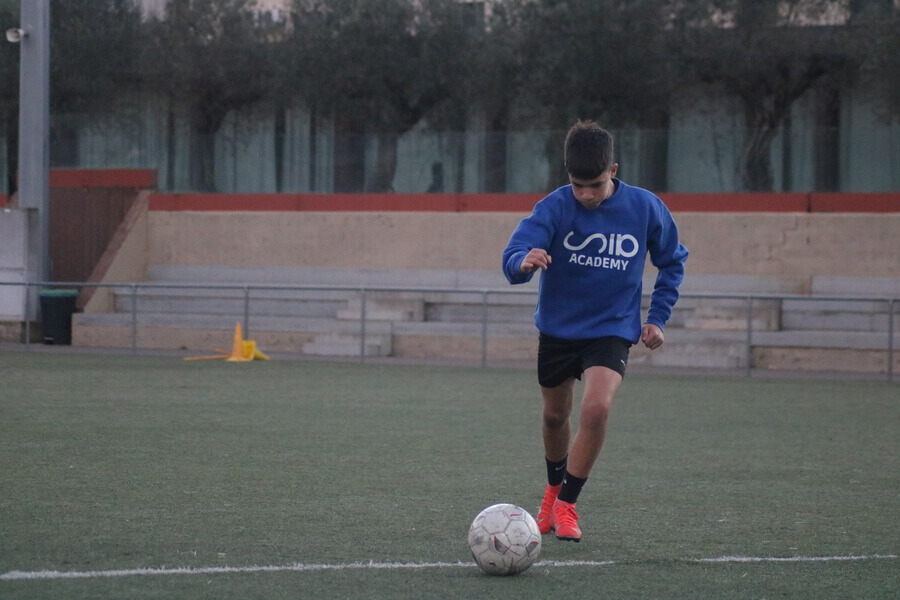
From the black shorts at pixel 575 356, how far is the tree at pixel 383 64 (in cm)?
2122

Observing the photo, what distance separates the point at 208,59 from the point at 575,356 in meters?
23.9

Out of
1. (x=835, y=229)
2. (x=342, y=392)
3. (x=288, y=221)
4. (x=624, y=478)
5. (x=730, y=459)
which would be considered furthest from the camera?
(x=288, y=221)

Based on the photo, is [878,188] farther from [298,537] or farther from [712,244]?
[298,537]

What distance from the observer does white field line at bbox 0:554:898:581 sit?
4852mm

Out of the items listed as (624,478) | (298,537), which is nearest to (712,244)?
(624,478)

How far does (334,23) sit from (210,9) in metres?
3.33

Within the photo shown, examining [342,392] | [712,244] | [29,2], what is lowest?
[342,392]

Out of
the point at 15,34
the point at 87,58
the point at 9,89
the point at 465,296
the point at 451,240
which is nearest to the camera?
the point at 465,296

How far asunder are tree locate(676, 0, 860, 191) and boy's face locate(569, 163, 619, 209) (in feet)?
66.8

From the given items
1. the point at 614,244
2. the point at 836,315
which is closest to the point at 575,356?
the point at 614,244

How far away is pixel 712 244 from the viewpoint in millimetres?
22562

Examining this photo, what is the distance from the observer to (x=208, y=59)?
28.4 metres

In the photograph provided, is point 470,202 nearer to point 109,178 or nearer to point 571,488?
point 109,178

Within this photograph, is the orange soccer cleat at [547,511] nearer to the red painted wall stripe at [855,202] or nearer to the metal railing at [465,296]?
the metal railing at [465,296]
